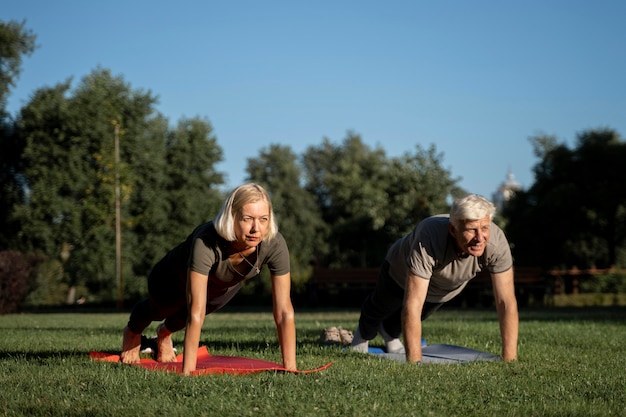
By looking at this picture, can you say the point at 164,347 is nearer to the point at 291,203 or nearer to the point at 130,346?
the point at 130,346

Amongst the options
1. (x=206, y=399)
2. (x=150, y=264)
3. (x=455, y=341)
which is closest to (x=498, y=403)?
(x=206, y=399)

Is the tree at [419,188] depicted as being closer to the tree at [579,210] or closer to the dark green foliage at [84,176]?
the tree at [579,210]

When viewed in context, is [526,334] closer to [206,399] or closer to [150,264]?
[206,399]

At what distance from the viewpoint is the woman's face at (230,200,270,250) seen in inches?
228

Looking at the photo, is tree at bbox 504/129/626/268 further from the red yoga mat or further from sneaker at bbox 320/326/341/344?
the red yoga mat

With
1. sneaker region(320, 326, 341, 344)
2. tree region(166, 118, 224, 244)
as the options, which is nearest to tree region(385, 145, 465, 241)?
tree region(166, 118, 224, 244)

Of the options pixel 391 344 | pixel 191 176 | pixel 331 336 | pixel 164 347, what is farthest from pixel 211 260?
pixel 191 176

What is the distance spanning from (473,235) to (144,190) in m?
36.3

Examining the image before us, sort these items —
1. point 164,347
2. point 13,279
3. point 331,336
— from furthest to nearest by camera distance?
point 13,279 → point 331,336 → point 164,347

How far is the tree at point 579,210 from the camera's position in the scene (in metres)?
35.4

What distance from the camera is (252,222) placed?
19.1 feet

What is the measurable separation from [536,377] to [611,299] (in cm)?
2269

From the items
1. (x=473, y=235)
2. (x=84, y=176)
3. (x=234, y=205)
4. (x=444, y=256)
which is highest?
(x=84, y=176)

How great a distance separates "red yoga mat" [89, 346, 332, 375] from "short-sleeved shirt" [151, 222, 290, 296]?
63cm
